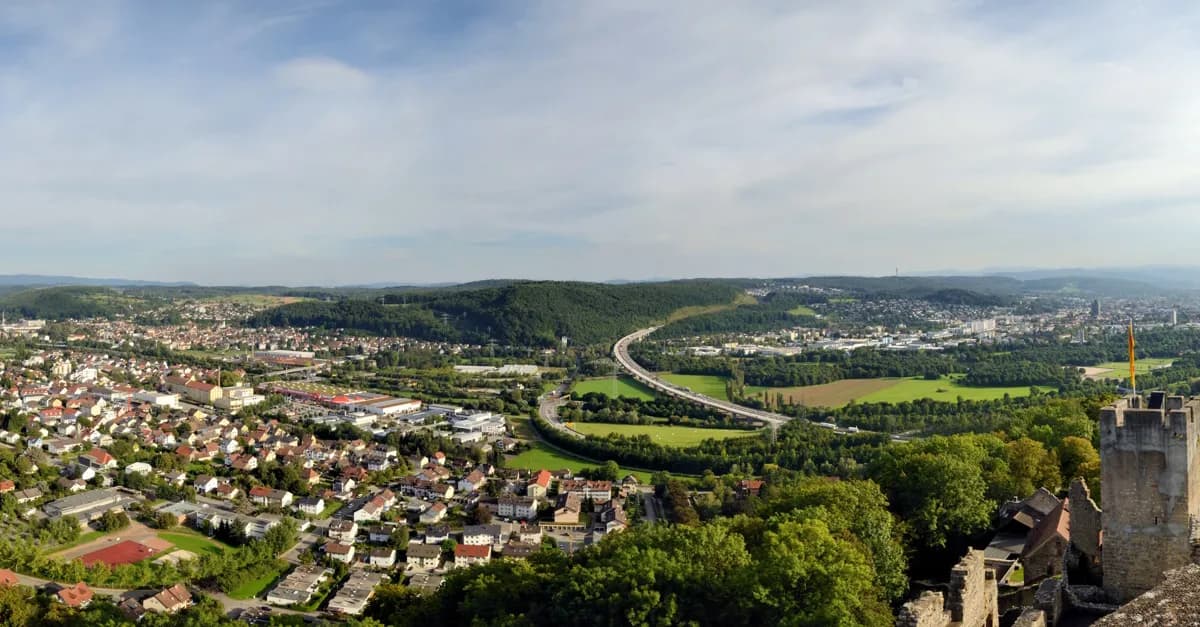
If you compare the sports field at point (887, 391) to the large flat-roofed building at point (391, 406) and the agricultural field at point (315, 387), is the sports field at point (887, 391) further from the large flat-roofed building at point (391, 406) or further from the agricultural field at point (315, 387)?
the agricultural field at point (315, 387)

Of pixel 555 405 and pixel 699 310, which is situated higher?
pixel 699 310

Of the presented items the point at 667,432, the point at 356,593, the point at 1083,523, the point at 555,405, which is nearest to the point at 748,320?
the point at 555,405

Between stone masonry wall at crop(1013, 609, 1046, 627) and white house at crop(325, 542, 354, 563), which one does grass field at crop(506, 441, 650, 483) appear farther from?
stone masonry wall at crop(1013, 609, 1046, 627)

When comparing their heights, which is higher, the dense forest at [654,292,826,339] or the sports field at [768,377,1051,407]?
the dense forest at [654,292,826,339]

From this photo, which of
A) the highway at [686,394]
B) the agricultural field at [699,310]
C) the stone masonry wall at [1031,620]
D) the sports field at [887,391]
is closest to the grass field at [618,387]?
the highway at [686,394]

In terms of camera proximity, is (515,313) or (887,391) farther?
(515,313)

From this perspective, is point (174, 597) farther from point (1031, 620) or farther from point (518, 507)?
point (1031, 620)

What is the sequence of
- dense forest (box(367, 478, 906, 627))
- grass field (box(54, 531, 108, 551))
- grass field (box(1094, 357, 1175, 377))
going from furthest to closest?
grass field (box(1094, 357, 1175, 377))
grass field (box(54, 531, 108, 551))
dense forest (box(367, 478, 906, 627))

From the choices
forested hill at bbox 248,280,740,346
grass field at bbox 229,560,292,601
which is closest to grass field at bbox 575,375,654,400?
forested hill at bbox 248,280,740,346
